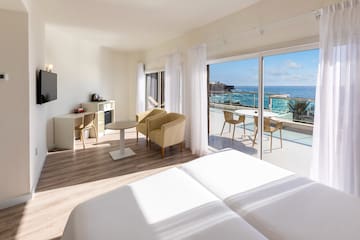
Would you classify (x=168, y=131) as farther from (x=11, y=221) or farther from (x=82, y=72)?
(x=82, y=72)

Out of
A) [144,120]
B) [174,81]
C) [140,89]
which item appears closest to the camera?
[174,81]

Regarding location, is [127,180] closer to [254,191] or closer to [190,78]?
[254,191]

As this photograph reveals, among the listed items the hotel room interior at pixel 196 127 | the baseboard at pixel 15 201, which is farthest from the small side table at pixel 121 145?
the baseboard at pixel 15 201

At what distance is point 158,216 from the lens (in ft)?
4.40

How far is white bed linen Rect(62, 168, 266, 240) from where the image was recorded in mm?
1171

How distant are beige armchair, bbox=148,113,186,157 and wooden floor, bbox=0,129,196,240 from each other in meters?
0.30

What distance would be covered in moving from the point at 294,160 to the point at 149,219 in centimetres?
262

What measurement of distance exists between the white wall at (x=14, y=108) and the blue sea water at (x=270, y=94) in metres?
3.20

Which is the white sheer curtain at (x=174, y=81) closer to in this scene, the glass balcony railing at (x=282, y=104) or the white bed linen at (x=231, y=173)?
the glass balcony railing at (x=282, y=104)

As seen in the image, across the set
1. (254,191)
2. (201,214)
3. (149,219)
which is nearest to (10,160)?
(149,219)

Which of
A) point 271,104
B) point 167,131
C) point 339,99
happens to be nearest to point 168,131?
point 167,131

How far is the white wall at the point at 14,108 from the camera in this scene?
98.7 inches

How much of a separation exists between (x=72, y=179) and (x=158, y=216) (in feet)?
8.42

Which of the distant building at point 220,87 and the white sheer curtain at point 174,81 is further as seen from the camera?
the white sheer curtain at point 174,81
